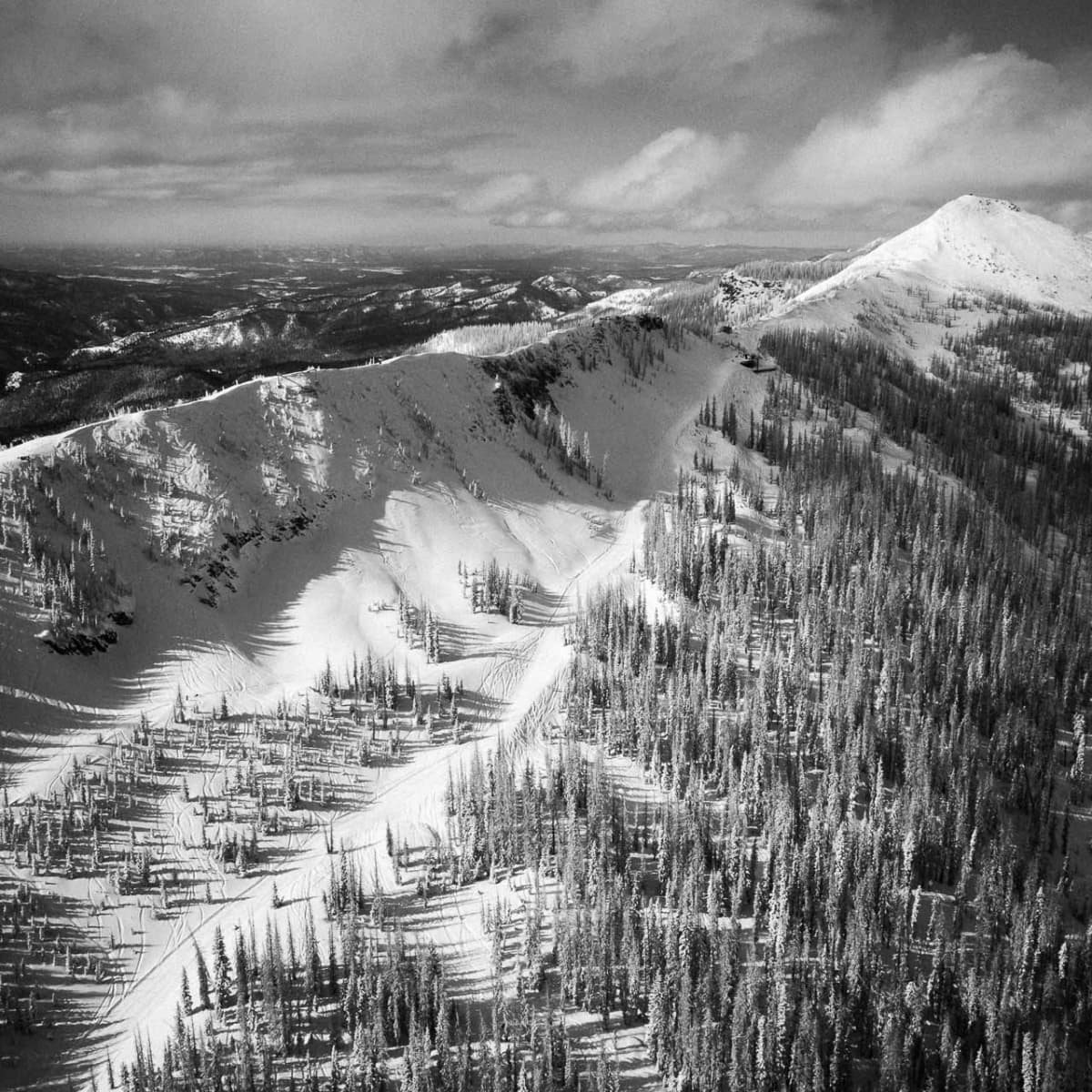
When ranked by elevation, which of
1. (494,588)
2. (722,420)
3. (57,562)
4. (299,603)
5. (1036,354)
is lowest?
(494,588)

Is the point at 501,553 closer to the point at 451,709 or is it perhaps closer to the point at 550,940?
the point at 451,709

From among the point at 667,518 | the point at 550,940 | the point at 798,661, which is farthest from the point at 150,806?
the point at 667,518

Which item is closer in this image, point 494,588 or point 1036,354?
point 494,588

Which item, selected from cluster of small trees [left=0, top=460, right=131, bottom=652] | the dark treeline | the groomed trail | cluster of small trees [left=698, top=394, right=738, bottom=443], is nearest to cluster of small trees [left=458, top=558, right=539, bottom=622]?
the groomed trail

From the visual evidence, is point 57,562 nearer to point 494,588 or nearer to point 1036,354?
point 494,588

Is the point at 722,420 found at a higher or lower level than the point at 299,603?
higher

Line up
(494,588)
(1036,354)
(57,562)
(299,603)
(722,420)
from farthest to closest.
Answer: (1036,354) → (722,420) → (494,588) → (299,603) → (57,562)

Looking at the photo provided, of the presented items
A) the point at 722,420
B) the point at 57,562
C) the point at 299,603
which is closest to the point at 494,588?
the point at 299,603

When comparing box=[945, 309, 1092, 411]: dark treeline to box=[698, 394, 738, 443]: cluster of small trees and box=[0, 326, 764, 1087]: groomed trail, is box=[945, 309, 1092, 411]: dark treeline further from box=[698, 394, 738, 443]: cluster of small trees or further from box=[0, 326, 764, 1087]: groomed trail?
box=[0, 326, 764, 1087]: groomed trail
